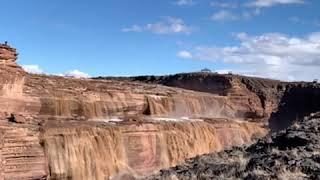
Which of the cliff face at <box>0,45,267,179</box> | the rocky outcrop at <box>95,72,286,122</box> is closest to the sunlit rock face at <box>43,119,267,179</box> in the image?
the cliff face at <box>0,45,267,179</box>

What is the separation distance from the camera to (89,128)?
70.3 feet

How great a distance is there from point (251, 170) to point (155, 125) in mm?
13230

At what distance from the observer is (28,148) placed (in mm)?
18188

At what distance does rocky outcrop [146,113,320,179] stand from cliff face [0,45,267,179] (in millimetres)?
5158

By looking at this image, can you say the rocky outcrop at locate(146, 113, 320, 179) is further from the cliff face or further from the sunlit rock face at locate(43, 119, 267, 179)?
the sunlit rock face at locate(43, 119, 267, 179)

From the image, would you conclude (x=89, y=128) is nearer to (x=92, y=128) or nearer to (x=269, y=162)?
(x=92, y=128)

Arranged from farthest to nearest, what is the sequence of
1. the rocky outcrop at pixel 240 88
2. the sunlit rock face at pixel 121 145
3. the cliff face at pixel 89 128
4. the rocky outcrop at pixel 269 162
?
the rocky outcrop at pixel 240 88
the sunlit rock face at pixel 121 145
the cliff face at pixel 89 128
the rocky outcrop at pixel 269 162

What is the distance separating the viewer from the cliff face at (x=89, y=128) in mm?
18375

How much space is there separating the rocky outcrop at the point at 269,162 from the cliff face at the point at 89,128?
16.9ft

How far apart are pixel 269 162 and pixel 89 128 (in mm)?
9510

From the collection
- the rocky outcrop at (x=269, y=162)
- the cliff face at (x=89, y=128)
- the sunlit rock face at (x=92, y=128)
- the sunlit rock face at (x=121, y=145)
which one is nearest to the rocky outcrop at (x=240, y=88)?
the sunlit rock face at (x=92, y=128)

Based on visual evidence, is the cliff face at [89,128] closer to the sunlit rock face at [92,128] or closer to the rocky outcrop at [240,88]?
the sunlit rock face at [92,128]

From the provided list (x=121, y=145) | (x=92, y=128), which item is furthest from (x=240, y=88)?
(x=92, y=128)

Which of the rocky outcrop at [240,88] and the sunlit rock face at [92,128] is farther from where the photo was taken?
the rocky outcrop at [240,88]
